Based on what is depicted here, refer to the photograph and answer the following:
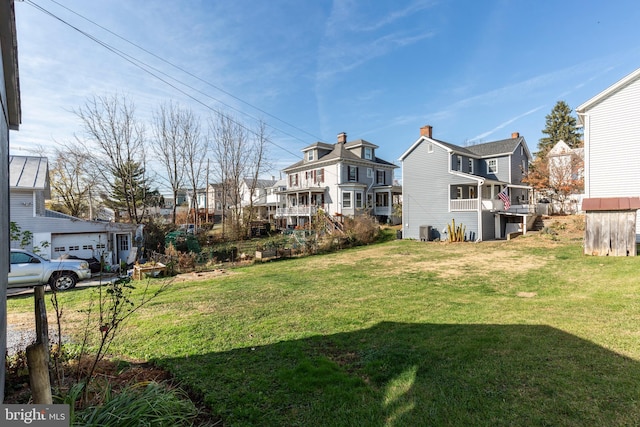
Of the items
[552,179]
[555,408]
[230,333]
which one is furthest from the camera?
[552,179]

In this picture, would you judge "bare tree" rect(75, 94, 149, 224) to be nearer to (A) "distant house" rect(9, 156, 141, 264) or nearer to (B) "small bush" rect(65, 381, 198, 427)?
(A) "distant house" rect(9, 156, 141, 264)

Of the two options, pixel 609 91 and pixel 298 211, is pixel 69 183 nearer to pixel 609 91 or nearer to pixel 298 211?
pixel 298 211

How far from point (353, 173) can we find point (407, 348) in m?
26.8

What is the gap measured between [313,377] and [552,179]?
30.8m

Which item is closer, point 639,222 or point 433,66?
point 639,222

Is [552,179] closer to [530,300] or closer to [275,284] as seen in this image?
[530,300]

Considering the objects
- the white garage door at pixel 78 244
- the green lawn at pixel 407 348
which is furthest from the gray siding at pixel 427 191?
the white garage door at pixel 78 244

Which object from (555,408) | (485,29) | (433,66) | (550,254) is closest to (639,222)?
(550,254)

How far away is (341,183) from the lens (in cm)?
2908

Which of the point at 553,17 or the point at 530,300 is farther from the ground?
the point at 553,17

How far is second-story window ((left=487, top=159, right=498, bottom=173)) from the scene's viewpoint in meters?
25.8

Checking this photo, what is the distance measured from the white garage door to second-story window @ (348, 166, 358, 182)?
21.5 metres

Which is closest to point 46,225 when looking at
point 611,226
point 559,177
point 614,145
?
point 611,226

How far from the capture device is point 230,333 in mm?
5262
